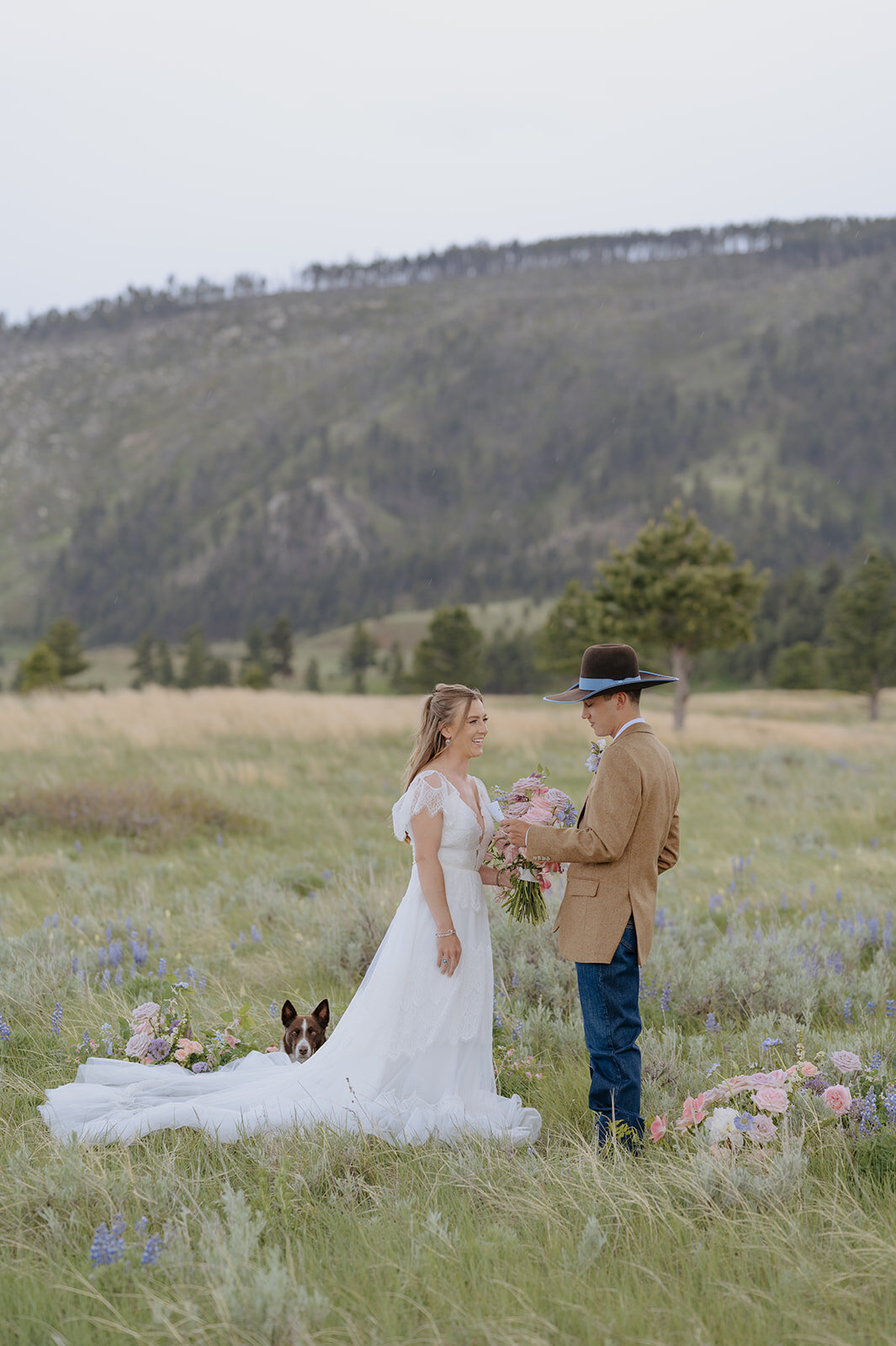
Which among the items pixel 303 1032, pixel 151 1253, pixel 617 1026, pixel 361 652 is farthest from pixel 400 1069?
pixel 361 652

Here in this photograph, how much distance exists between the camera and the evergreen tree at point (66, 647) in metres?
61.9

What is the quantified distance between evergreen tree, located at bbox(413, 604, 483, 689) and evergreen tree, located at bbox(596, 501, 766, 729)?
3194 centimetres

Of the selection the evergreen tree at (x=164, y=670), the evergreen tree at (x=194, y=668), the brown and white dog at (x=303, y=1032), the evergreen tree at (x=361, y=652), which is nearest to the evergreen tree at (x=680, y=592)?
the brown and white dog at (x=303, y=1032)

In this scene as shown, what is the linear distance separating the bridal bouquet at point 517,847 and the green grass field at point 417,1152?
898 millimetres

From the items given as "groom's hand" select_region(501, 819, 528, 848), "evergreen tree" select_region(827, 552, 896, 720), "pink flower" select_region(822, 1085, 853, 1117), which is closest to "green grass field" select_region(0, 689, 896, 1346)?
"pink flower" select_region(822, 1085, 853, 1117)

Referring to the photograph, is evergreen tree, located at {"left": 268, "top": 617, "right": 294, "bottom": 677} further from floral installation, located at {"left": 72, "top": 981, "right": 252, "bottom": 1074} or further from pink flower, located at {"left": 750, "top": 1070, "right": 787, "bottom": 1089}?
pink flower, located at {"left": 750, "top": 1070, "right": 787, "bottom": 1089}

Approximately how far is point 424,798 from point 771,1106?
187cm

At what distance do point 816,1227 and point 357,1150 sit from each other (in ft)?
5.67

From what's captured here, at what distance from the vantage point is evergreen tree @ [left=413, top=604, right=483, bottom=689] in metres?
60.9

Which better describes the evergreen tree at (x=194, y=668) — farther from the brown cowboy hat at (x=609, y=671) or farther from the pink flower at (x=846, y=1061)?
the pink flower at (x=846, y=1061)

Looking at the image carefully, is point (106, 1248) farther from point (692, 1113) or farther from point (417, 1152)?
point (692, 1113)

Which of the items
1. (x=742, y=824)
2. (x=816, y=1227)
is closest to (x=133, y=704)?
(x=742, y=824)

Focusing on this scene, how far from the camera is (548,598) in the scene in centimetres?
14812

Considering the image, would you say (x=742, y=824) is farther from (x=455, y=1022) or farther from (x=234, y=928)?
(x=455, y=1022)
